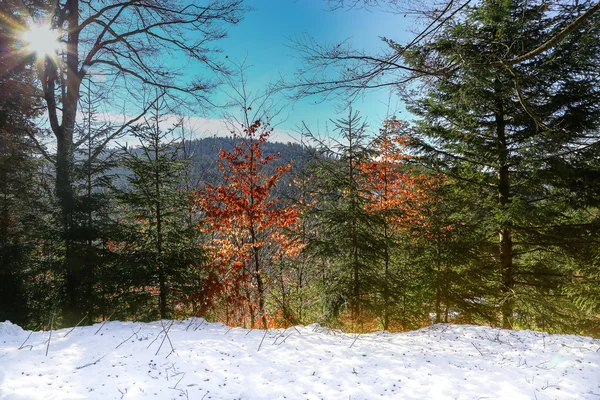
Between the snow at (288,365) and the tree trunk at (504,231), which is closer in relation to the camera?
the snow at (288,365)

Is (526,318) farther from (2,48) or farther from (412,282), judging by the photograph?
(2,48)

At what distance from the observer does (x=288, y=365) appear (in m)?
3.71

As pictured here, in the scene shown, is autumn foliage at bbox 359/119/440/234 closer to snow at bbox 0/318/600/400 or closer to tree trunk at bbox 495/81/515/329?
tree trunk at bbox 495/81/515/329

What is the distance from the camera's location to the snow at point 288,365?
300 centimetres

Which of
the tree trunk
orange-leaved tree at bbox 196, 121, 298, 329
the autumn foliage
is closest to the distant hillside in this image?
orange-leaved tree at bbox 196, 121, 298, 329

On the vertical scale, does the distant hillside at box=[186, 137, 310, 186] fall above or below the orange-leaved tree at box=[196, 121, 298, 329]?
above

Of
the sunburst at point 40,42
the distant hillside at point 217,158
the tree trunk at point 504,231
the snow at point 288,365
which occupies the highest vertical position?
the sunburst at point 40,42

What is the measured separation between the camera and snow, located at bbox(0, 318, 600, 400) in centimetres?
300

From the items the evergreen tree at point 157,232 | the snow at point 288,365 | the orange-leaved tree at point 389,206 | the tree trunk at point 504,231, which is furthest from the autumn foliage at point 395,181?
the evergreen tree at point 157,232

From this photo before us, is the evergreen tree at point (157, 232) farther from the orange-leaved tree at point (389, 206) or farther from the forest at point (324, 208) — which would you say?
the orange-leaved tree at point (389, 206)

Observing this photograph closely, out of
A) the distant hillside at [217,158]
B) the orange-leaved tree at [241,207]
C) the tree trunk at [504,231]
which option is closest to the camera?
the tree trunk at [504,231]

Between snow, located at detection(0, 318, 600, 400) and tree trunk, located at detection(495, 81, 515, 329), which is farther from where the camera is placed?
tree trunk, located at detection(495, 81, 515, 329)

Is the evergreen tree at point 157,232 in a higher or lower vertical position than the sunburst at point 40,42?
lower

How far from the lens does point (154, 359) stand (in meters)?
3.69
